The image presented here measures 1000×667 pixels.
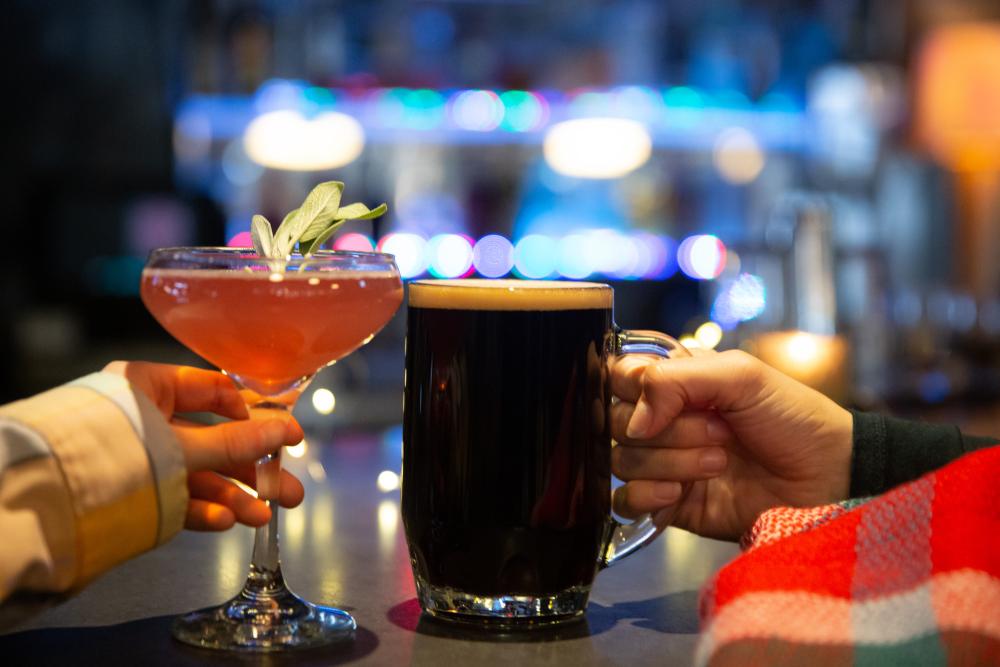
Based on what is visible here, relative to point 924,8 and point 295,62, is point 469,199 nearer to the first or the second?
point 295,62

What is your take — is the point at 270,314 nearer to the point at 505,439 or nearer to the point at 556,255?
the point at 505,439

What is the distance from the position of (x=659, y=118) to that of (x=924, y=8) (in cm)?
163

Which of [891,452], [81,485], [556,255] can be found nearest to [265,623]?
[81,485]

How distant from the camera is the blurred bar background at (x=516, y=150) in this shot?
353 centimetres

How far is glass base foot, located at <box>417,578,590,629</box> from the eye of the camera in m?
0.78

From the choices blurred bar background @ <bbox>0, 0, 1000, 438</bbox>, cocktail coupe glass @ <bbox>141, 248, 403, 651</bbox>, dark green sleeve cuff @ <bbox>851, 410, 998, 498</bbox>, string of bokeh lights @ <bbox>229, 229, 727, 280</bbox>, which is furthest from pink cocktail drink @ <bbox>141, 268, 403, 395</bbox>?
string of bokeh lights @ <bbox>229, 229, 727, 280</bbox>

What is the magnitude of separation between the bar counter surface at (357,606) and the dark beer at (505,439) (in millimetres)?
43

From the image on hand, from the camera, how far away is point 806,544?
0.66m

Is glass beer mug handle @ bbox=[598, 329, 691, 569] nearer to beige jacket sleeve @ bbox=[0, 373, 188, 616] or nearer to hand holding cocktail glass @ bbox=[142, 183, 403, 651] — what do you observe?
hand holding cocktail glass @ bbox=[142, 183, 403, 651]

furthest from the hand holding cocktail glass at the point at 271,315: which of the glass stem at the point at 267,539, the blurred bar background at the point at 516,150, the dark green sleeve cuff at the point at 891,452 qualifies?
the blurred bar background at the point at 516,150

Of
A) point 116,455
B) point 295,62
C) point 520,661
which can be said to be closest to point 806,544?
point 520,661

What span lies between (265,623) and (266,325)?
179mm

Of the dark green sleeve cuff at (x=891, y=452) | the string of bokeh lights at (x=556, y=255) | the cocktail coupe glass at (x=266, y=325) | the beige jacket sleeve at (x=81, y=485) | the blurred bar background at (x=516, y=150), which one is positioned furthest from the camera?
the string of bokeh lights at (x=556, y=255)

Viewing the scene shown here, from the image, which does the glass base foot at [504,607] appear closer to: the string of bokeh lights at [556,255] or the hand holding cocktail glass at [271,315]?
the hand holding cocktail glass at [271,315]
